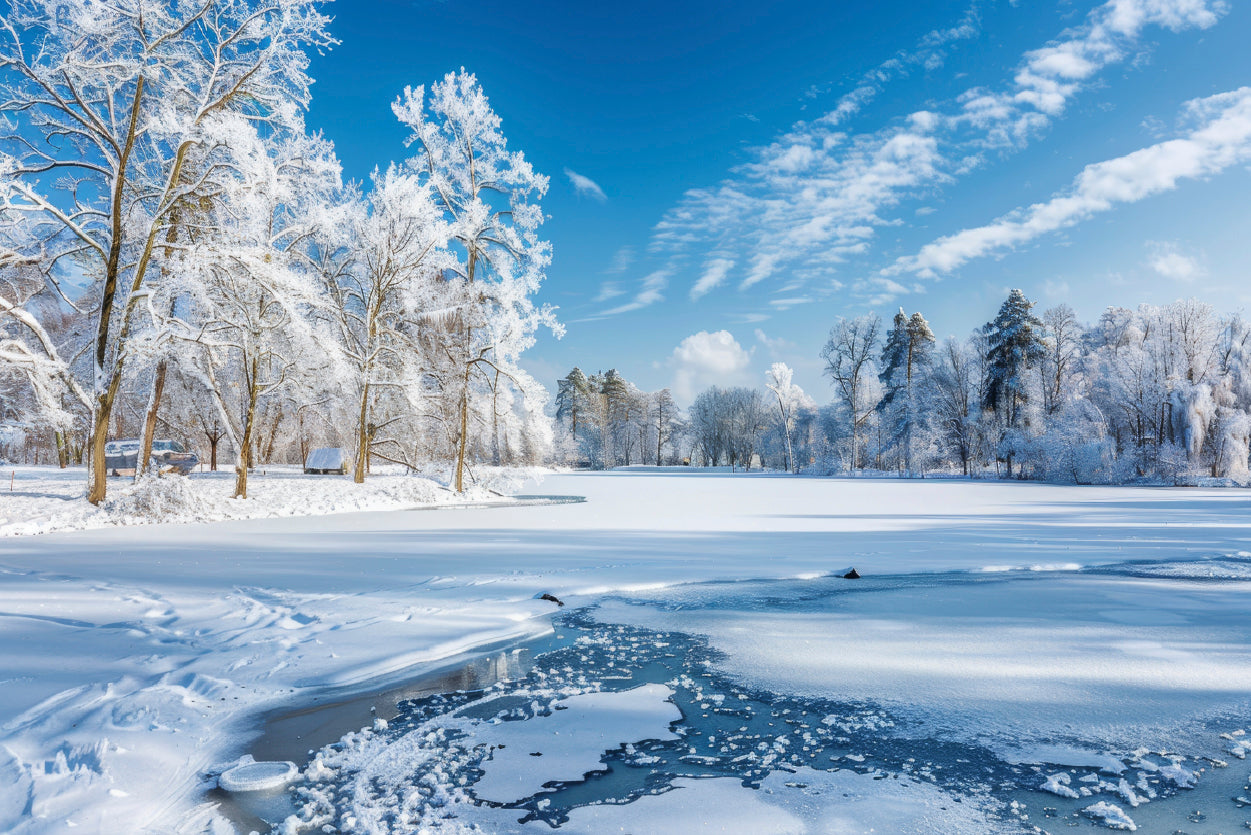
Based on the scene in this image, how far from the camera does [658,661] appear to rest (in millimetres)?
4676

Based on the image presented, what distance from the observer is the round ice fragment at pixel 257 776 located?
2.81 meters

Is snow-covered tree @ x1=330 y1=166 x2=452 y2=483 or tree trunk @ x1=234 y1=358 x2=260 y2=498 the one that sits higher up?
snow-covered tree @ x1=330 y1=166 x2=452 y2=483

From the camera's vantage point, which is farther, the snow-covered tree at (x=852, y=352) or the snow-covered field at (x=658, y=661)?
the snow-covered tree at (x=852, y=352)

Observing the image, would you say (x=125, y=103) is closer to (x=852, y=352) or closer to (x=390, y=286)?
(x=390, y=286)

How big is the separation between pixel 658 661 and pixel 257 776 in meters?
2.71

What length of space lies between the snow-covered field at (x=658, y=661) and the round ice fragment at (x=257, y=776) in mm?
103

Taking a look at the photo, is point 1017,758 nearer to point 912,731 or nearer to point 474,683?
point 912,731

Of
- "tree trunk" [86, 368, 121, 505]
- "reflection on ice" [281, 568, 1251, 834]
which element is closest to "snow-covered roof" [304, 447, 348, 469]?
"tree trunk" [86, 368, 121, 505]

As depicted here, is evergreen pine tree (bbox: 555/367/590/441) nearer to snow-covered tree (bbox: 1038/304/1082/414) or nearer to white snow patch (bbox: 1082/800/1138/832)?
snow-covered tree (bbox: 1038/304/1082/414)

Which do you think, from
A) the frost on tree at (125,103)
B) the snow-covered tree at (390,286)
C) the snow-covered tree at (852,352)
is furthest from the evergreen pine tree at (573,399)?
the frost on tree at (125,103)

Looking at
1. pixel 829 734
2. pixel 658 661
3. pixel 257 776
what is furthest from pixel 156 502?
pixel 829 734

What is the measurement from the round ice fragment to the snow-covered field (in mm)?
103

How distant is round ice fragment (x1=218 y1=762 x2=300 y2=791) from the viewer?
9.21 feet

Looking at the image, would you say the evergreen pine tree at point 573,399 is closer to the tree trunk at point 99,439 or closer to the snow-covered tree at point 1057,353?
the snow-covered tree at point 1057,353
